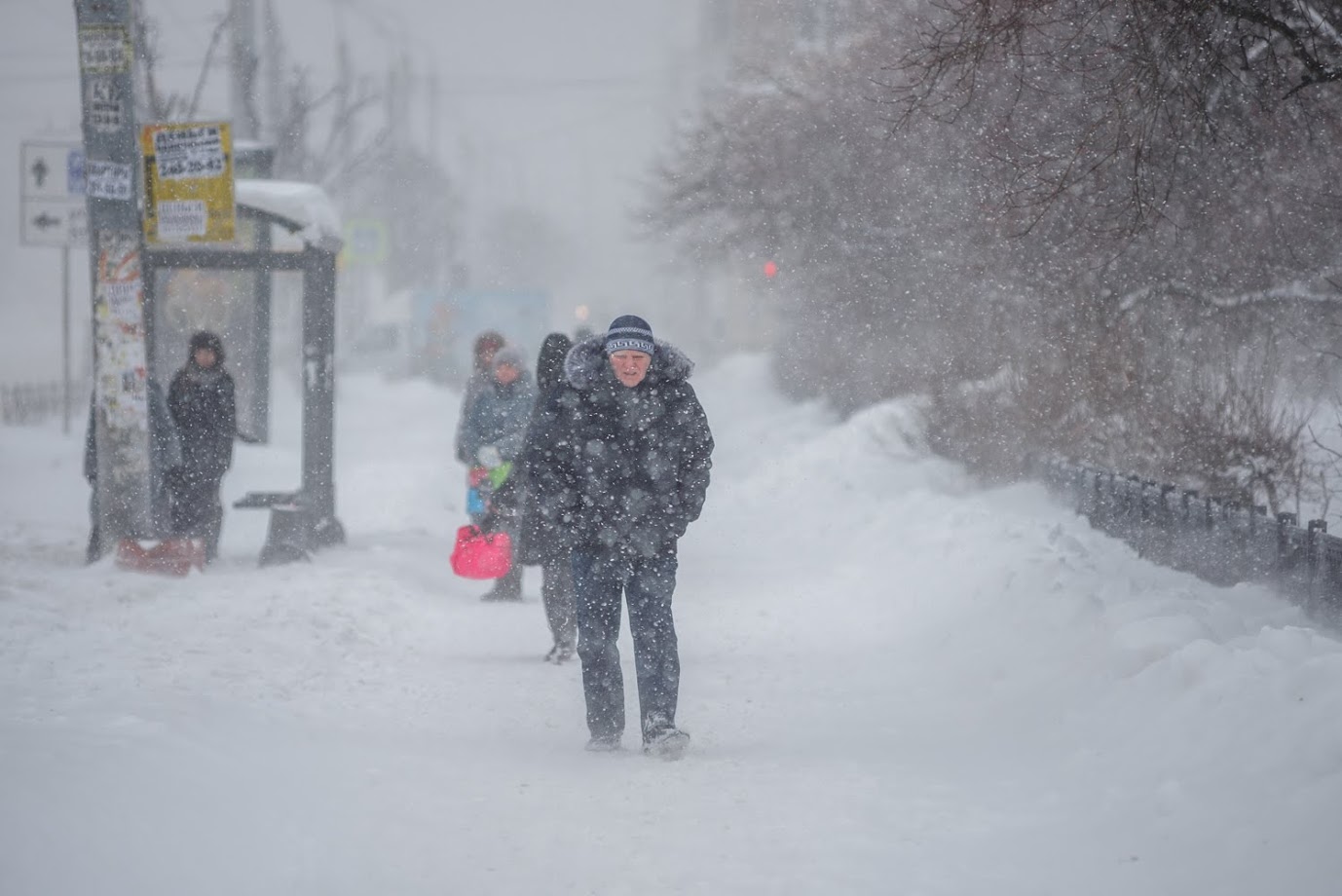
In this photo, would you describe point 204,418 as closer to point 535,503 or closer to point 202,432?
point 202,432

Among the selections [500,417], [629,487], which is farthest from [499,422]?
[629,487]

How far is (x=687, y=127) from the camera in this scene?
17.4 m

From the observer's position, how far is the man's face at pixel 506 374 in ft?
29.6

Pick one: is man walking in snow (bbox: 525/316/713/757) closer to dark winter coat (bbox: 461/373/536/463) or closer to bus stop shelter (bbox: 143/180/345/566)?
dark winter coat (bbox: 461/373/536/463)

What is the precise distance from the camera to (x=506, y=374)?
905 centimetres

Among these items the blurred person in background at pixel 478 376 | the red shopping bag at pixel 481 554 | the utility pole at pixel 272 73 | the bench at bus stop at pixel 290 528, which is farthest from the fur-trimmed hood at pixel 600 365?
the utility pole at pixel 272 73

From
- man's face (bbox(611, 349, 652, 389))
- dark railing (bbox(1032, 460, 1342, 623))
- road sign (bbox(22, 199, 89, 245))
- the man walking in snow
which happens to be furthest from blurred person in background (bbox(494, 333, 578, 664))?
road sign (bbox(22, 199, 89, 245))

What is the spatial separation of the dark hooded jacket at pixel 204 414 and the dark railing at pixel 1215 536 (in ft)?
20.3

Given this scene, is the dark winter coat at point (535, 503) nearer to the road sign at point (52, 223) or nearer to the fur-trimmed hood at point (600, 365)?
the fur-trimmed hood at point (600, 365)

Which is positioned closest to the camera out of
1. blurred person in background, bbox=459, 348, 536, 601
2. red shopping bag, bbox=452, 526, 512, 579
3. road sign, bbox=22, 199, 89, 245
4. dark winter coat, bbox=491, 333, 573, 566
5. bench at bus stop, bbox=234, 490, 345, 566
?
dark winter coat, bbox=491, 333, 573, 566

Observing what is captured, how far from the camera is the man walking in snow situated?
547cm

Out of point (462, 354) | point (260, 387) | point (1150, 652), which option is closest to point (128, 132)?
point (260, 387)

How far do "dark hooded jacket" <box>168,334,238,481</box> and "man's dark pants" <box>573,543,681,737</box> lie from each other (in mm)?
5341

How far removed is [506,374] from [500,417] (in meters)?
0.29
